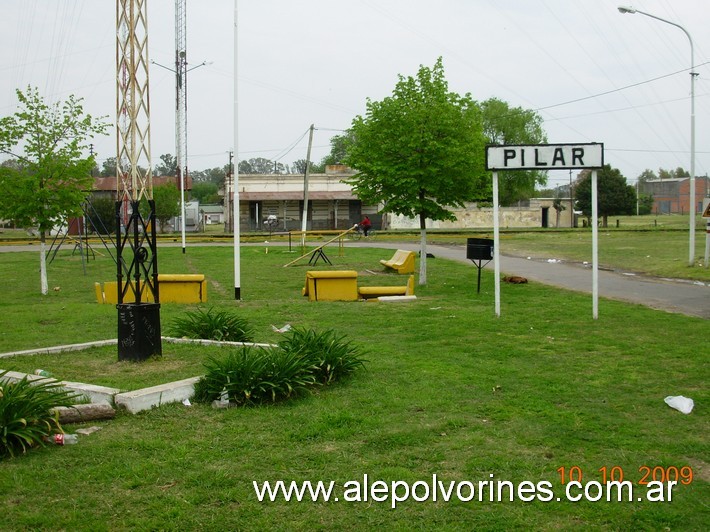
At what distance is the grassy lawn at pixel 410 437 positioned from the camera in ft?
14.7

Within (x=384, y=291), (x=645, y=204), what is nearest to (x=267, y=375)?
(x=384, y=291)

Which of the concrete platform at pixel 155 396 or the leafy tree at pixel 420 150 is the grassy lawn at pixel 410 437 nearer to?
the concrete platform at pixel 155 396

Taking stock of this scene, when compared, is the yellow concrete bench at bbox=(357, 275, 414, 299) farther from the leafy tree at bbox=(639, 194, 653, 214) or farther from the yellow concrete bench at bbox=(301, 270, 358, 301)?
the leafy tree at bbox=(639, 194, 653, 214)

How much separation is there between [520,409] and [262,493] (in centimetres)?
285

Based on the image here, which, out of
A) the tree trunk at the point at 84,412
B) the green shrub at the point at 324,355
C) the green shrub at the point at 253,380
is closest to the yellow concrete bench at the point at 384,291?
the green shrub at the point at 324,355

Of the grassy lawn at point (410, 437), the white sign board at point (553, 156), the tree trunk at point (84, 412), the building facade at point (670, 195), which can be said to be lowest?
the grassy lawn at point (410, 437)

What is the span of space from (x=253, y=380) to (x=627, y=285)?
14484 millimetres

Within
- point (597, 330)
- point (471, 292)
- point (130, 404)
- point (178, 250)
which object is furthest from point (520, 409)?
point (178, 250)

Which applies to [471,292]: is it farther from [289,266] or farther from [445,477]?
[445,477]

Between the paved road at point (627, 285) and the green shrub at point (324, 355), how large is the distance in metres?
7.93

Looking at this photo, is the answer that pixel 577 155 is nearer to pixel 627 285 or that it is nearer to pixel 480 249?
pixel 480 249

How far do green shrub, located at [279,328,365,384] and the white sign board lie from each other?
5.63 metres

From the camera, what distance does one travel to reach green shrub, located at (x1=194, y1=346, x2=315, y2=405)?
22.5ft

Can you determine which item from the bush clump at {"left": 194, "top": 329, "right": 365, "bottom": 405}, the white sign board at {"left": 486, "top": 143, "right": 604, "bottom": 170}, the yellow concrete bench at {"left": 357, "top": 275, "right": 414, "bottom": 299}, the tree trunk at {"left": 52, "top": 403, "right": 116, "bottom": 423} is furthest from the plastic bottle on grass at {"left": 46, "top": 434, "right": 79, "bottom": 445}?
the yellow concrete bench at {"left": 357, "top": 275, "right": 414, "bottom": 299}
